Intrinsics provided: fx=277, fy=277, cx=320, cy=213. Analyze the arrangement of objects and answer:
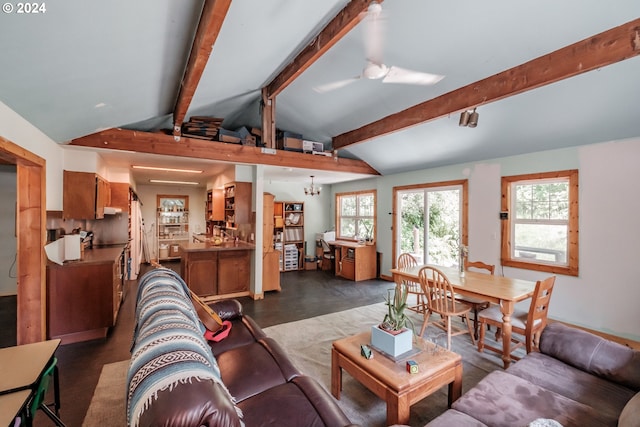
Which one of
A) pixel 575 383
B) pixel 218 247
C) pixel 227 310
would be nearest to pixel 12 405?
pixel 227 310

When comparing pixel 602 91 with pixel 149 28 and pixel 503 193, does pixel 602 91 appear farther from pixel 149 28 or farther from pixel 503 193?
pixel 149 28

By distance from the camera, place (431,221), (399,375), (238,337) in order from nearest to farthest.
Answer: (399,375) < (238,337) < (431,221)

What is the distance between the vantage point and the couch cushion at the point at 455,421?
142 cm

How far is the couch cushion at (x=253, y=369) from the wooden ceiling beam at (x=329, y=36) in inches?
102

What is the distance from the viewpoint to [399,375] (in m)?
1.81

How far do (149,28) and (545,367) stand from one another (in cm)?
349

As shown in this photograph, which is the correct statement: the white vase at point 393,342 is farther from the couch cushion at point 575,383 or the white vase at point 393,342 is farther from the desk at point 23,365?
the desk at point 23,365

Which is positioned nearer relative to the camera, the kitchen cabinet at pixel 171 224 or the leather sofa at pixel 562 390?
the leather sofa at pixel 562 390

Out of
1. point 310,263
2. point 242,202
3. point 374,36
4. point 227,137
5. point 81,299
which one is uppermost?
point 374,36

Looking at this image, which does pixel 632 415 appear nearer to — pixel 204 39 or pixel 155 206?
pixel 204 39

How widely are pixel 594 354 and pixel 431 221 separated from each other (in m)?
3.76

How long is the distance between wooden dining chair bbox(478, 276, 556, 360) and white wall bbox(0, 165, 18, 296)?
7.38m

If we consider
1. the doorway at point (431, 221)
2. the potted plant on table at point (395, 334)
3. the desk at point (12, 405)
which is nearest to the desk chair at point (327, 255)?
the doorway at point (431, 221)

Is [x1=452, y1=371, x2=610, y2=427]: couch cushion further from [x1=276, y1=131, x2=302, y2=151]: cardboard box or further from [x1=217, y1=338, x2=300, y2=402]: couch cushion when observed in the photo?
[x1=276, y1=131, x2=302, y2=151]: cardboard box
